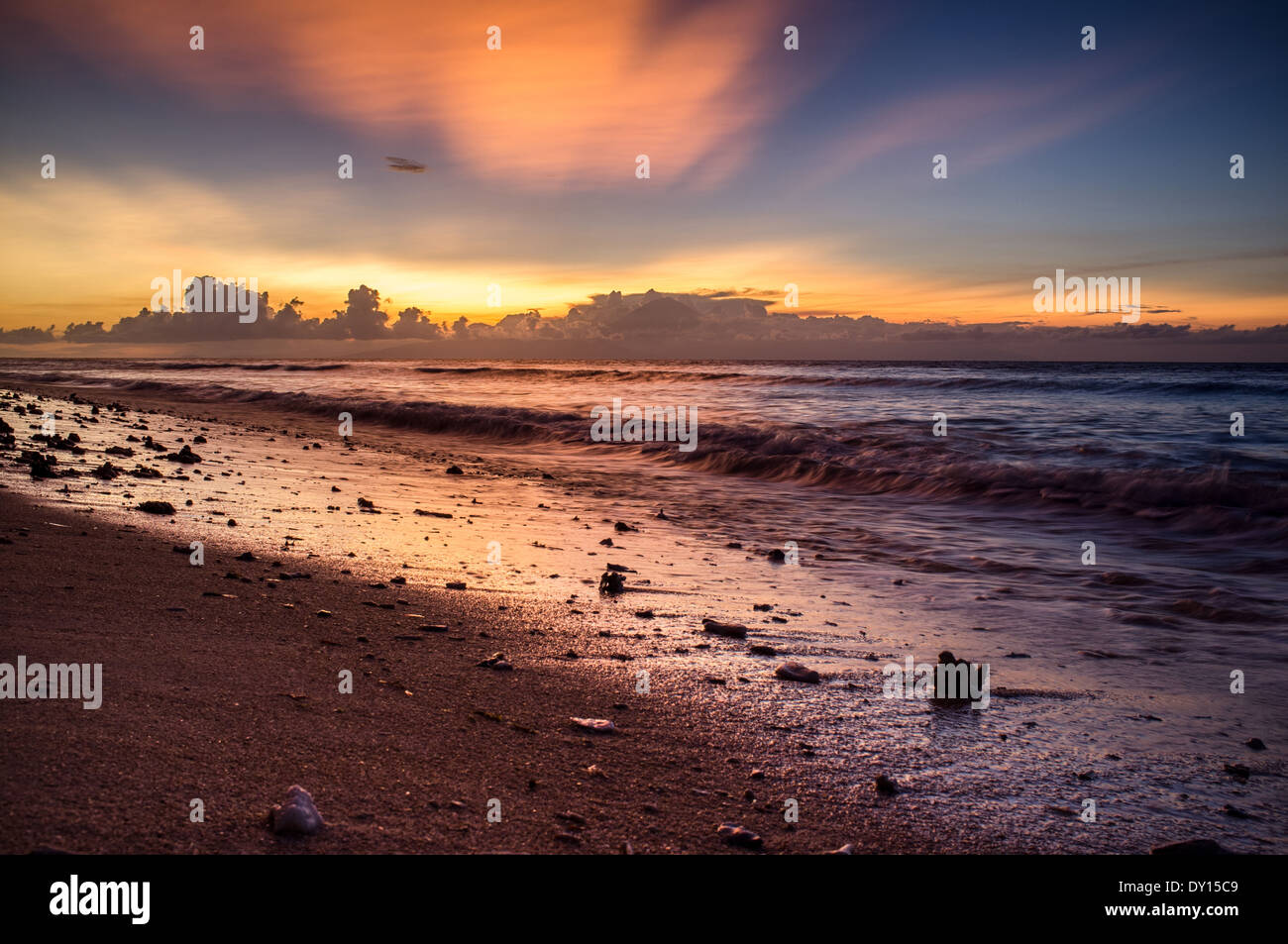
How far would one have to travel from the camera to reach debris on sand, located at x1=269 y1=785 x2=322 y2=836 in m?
2.12

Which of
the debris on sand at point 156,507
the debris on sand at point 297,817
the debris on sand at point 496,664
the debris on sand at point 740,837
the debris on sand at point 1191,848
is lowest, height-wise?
the debris on sand at point 1191,848

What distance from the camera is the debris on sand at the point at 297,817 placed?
2.12 metres

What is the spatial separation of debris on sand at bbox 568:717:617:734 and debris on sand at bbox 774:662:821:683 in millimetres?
1203

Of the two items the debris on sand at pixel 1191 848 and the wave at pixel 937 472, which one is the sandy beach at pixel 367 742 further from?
the wave at pixel 937 472


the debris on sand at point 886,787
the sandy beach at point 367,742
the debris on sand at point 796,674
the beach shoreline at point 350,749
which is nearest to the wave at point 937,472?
the debris on sand at point 796,674

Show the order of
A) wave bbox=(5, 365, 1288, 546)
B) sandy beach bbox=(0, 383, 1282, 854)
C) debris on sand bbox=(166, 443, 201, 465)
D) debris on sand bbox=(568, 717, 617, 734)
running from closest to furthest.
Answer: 1. sandy beach bbox=(0, 383, 1282, 854)
2. debris on sand bbox=(568, 717, 617, 734)
3. wave bbox=(5, 365, 1288, 546)
4. debris on sand bbox=(166, 443, 201, 465)

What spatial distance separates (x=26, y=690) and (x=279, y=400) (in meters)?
30.0

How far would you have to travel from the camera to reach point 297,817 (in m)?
2.13

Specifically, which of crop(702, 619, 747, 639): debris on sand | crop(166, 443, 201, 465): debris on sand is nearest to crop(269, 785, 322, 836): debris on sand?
crop(702, 619, 747, 639): debris on sand

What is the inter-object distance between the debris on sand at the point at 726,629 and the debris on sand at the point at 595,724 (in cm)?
162

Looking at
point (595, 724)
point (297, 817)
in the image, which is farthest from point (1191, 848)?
point (297, 817)

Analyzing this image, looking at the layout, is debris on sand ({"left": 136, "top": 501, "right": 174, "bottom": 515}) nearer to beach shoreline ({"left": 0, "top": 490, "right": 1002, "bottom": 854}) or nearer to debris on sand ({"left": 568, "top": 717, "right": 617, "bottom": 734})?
beach shoreline ({"left": 0, "top": 490, "right": 1002, "bottom": 854})
